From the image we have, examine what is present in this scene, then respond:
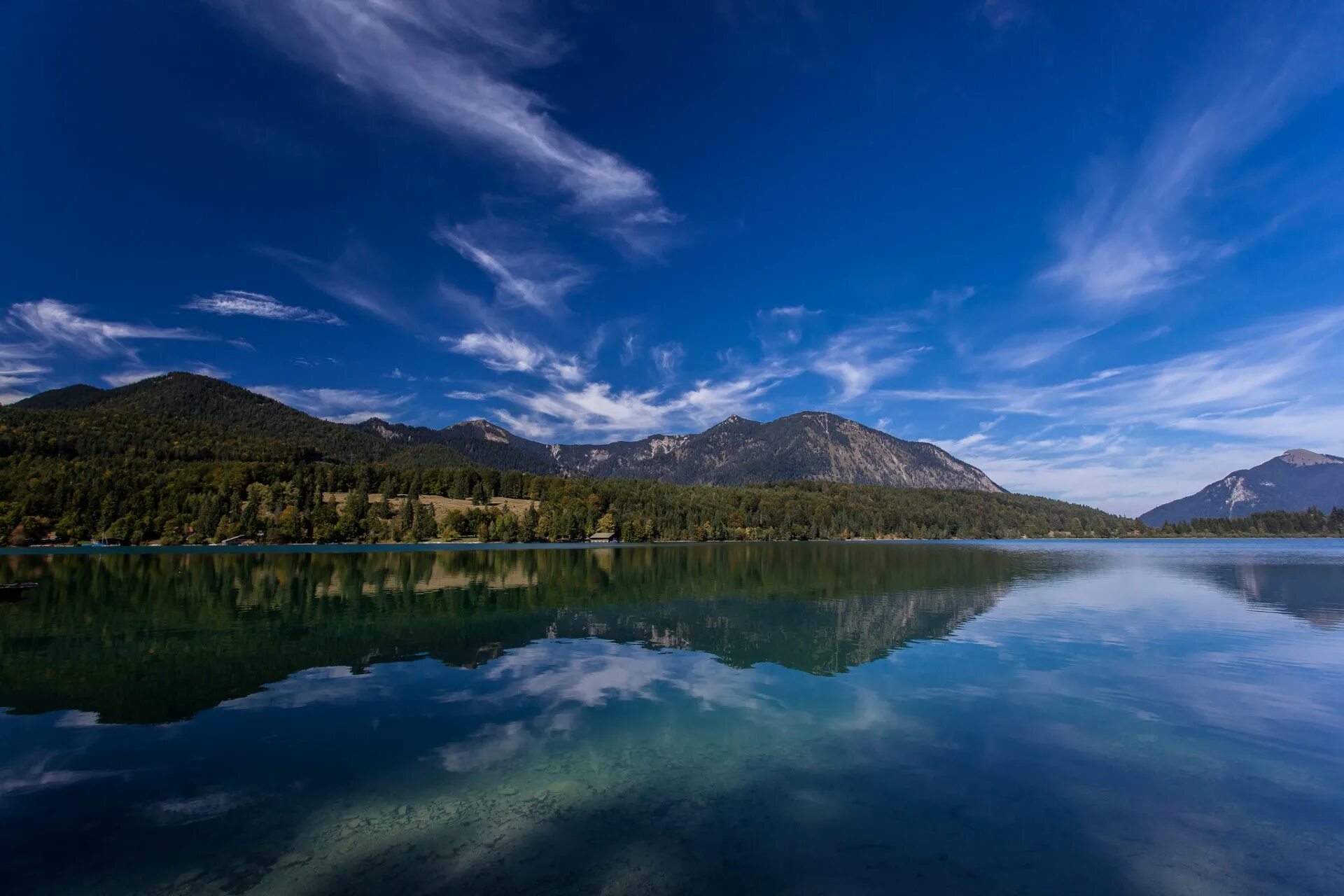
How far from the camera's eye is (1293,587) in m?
63.3

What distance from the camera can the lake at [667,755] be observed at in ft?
36.9

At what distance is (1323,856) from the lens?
471 inches

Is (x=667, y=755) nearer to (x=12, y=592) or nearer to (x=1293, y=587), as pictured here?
(x=12, y=592)

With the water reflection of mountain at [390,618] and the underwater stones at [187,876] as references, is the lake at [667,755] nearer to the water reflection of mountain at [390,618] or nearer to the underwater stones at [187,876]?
the underwater stones at [187,876]

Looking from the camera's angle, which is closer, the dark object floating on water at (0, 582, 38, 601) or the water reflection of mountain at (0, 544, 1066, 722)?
the water reflection of mountain at (0, 544, 1066, 722)

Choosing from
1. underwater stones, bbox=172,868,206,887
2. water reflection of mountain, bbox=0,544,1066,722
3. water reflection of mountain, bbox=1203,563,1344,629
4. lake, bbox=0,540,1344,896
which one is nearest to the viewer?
underwater stones, bbox=172,868,206,887

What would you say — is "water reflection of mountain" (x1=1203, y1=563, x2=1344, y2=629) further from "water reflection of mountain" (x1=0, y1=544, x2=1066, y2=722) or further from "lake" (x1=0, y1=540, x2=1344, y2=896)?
"water reflection of mountain" (x1=0, y1=544, x2=1066, y2=722)

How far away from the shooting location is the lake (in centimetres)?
1125

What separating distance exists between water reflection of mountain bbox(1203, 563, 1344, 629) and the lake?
4.93m

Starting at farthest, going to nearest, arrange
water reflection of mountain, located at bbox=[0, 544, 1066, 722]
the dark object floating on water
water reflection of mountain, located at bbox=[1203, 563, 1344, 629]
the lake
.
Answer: the dark object floating on water → water reflection of mountain, located at bbox=[1203, 563, 1344, 629] → water reflection of mountain, located at bbox=[0, 544, 1066, 722] → the lake

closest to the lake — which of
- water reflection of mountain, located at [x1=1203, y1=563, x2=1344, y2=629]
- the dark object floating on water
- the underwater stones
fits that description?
the underwater stones

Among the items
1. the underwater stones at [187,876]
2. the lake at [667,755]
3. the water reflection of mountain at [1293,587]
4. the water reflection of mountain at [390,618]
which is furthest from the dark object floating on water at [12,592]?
the water reflection of mountain at [1293,587]

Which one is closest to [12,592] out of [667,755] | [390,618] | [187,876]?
[390,618]

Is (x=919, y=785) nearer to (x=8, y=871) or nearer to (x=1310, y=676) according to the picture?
(x=8, y=871)
